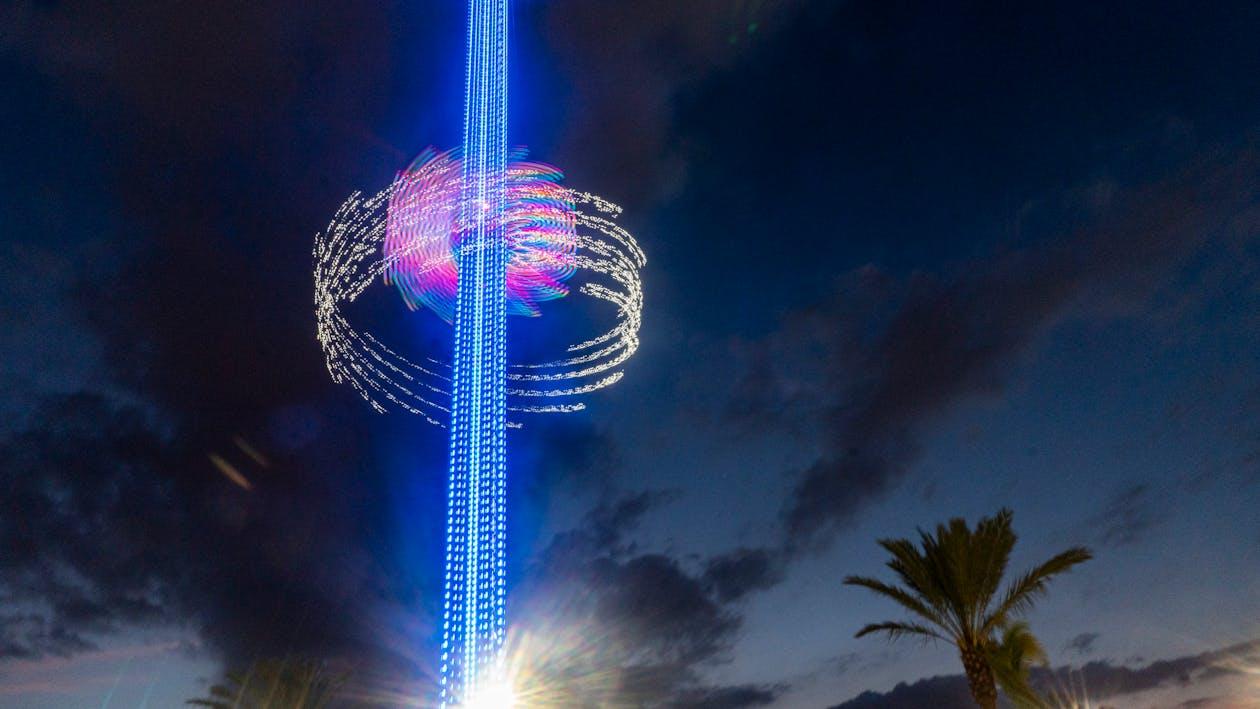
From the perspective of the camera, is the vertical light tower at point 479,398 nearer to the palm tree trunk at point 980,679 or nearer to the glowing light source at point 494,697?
the glowing light source at point 494,697

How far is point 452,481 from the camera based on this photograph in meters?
44.6

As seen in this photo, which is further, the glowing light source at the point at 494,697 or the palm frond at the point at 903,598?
the glowing light source at the point at 494,697

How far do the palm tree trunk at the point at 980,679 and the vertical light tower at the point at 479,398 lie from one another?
25934 mm

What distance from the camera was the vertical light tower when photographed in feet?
138

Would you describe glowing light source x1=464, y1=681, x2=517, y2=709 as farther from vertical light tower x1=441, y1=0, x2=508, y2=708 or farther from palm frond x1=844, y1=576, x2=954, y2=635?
palm frond x1=844, y1=576, x2=954, y2=635

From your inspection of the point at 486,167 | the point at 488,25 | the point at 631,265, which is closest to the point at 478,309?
the point at 486,167

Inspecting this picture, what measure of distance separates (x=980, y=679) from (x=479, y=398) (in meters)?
30.9

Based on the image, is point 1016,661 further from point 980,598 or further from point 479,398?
point 479,398

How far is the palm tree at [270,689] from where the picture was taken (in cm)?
3189

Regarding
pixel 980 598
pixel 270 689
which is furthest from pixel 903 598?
pixel 270 689

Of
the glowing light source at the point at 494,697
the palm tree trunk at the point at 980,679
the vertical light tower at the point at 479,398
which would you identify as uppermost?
the vertical light tower at the point at 479,398

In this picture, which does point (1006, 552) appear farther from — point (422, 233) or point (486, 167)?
point (486, 167)

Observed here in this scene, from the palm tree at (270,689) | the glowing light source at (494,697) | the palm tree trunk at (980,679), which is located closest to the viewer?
the palm tree trunk at (980,679)

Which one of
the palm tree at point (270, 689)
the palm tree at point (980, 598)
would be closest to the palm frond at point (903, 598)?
the palm tree at point (980, 598)
